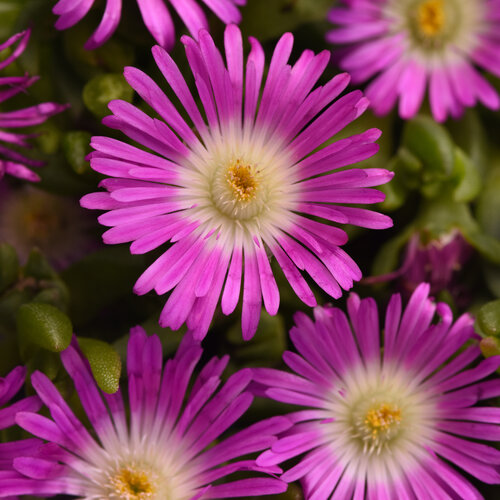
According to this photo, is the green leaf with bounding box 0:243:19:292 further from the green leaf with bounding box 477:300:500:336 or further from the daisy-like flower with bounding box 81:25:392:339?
the green leaf with bounding box 477:300:500:336

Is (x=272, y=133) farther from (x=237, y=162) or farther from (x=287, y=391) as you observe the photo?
(x=287, y=391)

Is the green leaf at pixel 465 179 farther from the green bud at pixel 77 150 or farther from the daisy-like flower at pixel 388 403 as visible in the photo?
the green bud at pixel 77 150

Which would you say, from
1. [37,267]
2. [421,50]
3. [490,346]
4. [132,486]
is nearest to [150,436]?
[132,486]

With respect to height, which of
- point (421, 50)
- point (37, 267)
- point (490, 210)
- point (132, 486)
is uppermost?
point (421, 50)

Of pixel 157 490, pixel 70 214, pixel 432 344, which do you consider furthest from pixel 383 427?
pixel 70 214

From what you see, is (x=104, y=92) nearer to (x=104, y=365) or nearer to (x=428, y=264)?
(x=104, y=365)

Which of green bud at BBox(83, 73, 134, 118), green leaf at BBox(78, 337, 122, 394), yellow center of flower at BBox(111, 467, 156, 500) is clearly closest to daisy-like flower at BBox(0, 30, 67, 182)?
green bud at BBox(83, 73, 134, 118)
